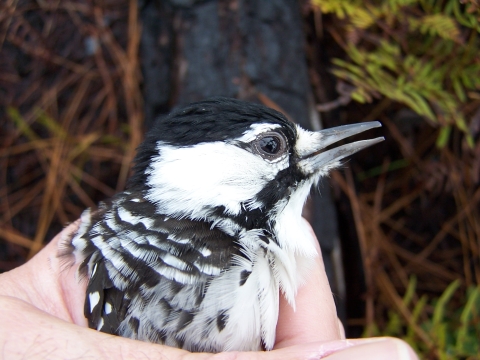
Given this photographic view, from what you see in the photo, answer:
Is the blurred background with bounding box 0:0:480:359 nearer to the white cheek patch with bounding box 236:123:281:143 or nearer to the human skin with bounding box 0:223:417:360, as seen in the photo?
the white cheek patch with bounding box 236:123:281:143

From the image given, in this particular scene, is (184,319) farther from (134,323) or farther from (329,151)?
(329,151)

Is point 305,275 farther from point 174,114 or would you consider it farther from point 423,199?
point 423,199

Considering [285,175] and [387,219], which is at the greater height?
[285,175]

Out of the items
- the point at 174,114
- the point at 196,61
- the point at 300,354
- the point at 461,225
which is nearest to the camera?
the point at 300,354

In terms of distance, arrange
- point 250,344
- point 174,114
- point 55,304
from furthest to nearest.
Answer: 1. point 55,304
2. point 174,114
3. point 250,344

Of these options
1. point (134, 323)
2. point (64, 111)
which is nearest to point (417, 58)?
point (134, 323)

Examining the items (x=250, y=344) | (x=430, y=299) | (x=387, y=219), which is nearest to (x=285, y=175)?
(x=250, y=344)
